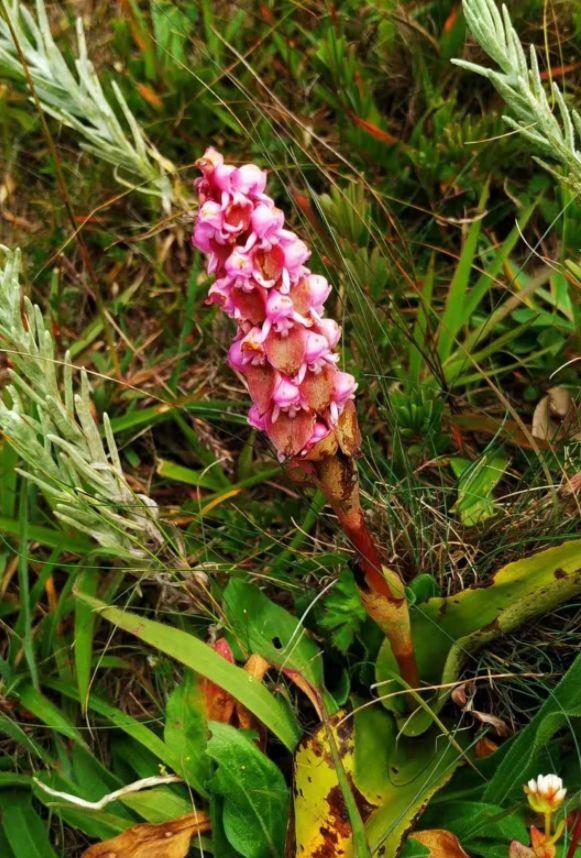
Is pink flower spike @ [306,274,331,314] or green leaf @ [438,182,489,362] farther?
green leaf @ [438,182,489,362]

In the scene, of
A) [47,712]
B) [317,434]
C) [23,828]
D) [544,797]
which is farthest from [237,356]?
[23,828]

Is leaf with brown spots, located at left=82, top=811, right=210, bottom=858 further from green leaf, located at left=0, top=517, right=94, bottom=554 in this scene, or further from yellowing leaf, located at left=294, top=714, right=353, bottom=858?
green leaf, located at left=0, top=517, right=94, bottom=554

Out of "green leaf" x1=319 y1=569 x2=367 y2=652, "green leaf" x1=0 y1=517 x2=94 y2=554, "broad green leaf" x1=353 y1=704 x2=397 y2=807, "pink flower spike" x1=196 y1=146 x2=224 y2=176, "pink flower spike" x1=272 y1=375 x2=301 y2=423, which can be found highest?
"pink flower spike" x1=196 y1=146 x2=224 y2=176

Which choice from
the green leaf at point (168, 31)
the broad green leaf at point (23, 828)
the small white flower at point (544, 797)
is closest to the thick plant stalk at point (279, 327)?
the small white flower at point (544, 797)

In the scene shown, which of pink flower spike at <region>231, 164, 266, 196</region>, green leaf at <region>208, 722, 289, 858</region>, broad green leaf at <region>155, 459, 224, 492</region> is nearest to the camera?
pink flower spike at <region>231, 164, 266, 196</region>

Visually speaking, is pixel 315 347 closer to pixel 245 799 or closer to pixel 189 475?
pixel 245 799

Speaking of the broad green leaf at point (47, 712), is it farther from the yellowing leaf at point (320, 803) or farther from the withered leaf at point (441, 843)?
the withered leaf at point (441, 843)

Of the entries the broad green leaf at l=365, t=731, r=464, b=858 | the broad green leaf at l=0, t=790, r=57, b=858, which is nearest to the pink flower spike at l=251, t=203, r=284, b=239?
the broad green leaf at l=365, t=731, r=464, b=858
